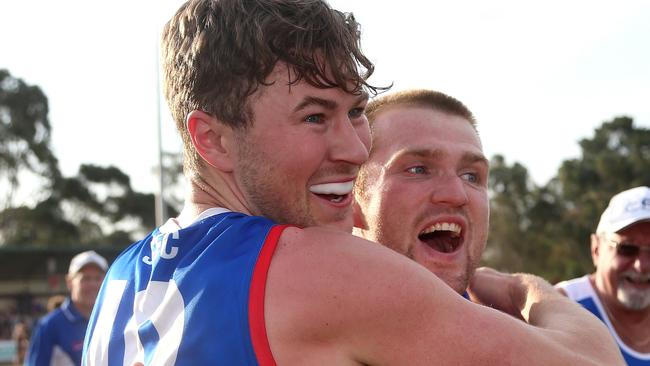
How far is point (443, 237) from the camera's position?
3.20 meters

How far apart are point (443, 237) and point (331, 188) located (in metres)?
1.15

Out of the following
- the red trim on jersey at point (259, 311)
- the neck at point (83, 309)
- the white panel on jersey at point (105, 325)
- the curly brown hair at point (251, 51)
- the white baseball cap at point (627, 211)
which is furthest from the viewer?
the neck at point (83, 309)

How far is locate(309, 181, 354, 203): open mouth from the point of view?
2.17m

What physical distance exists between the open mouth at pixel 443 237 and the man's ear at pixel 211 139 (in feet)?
3.80

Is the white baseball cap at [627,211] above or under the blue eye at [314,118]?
under

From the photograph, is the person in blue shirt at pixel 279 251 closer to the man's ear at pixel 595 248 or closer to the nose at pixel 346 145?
the nose at pixel 346 145

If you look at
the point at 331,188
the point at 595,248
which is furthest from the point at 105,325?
the point at 595,248

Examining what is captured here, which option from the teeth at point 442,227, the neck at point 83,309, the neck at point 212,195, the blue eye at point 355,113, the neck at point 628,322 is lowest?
the neck at point 83,309

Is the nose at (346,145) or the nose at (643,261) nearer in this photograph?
the nose at (346,145)

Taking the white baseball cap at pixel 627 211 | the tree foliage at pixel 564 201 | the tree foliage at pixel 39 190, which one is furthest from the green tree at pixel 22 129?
the white baseball cap at pixel 627 211

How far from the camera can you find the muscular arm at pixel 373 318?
1855 millimetres

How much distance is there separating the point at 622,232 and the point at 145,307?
4.11 m

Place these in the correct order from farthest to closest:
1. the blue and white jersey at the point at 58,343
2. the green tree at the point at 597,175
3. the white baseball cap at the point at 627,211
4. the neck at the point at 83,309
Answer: the green tree at the point at 597,175
the neck at the point at 83,309
the blue and white jersey at the point at 58,343
the white baseball cap at the point at 627,211

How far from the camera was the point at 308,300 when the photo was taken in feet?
6.11
